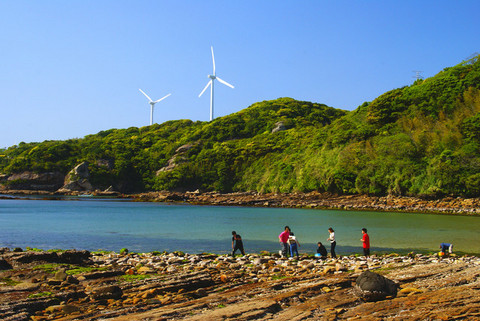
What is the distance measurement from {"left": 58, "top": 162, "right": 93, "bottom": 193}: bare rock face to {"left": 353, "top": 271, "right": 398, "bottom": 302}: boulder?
14993 centimetres

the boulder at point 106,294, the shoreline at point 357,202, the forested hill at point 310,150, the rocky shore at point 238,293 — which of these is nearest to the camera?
the rocky shore at point 238,293

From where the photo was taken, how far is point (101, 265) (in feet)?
59.5

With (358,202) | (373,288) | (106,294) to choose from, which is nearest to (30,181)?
(358,202)

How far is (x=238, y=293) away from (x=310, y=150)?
331 ft

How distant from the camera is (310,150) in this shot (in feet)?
363

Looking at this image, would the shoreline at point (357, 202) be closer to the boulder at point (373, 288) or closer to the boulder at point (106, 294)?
the boulder at point (373, 288)

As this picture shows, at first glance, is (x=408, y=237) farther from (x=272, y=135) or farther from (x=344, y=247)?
(x=272, y=135)

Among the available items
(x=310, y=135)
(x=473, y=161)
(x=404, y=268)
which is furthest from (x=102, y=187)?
(x=404, y=268)

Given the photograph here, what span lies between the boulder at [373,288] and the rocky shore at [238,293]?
0.04 metres

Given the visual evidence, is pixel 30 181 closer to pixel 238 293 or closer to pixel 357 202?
pixel 357 202

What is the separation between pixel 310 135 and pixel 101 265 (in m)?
117

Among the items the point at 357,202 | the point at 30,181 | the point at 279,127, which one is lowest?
the point at 357,202

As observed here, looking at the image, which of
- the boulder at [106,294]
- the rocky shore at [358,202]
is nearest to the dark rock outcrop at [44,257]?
the boulder at [106,294]

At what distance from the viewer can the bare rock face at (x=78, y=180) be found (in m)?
148
